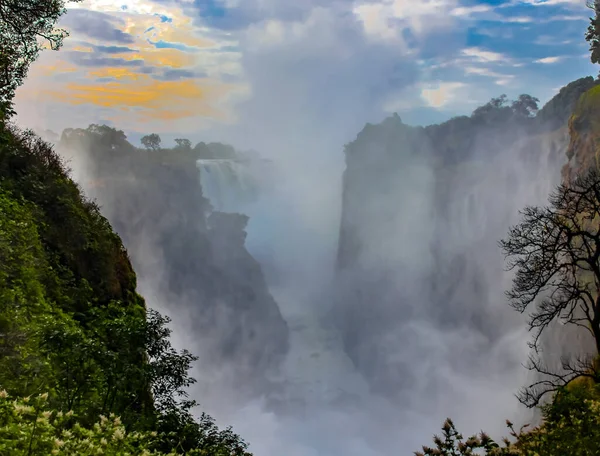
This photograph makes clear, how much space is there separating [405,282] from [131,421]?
3232 inches

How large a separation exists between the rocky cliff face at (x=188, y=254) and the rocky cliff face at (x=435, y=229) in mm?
15677

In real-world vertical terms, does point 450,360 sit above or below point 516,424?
above

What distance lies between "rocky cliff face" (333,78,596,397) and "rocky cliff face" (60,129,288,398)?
51.4 ft

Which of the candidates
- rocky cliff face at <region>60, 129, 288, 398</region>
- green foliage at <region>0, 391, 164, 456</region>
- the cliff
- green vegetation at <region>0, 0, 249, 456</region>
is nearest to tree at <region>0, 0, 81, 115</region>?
green vegetation at <region>0, 0, 249, 456</region>

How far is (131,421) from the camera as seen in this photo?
7332mm

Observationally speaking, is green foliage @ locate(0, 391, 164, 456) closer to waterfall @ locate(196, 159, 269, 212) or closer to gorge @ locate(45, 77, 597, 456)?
gorge @ locate(45, 77, 597, 456)

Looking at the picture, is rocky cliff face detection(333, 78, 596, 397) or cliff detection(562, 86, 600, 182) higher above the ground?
rocky cliff face detection(333, 78, 596, 397)

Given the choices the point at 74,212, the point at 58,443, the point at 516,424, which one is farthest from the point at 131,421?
the point at 516,424

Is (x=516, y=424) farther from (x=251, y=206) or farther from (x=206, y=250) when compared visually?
(x=251, y=206)

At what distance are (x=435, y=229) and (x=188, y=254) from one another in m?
44.0

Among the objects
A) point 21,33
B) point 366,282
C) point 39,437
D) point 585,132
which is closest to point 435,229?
point 366,282

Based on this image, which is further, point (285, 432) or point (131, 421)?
point (285, 432)

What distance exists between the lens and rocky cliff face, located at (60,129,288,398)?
7800 cm

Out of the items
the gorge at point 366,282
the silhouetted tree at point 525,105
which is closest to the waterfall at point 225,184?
the gorge at point 366,282
